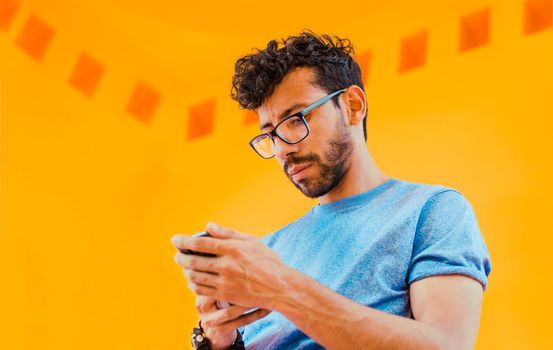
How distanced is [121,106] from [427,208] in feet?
10.1

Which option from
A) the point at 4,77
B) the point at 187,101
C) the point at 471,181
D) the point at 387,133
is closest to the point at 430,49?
the point at 387,133

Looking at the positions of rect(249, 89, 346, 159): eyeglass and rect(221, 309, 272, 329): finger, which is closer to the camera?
rect(221, 309, 272, 329): finger

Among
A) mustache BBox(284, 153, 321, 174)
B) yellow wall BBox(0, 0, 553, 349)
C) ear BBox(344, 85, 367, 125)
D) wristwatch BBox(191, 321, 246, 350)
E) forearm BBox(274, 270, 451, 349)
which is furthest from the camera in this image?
yellow wall BBox(0, 0, 553, 349)

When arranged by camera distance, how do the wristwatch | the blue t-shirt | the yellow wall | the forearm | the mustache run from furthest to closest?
the yellow wall < the mustache < the wristwatch < the blue t-shirt < the forearm

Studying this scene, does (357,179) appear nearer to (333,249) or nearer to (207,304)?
(333,249)

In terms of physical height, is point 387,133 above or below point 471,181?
above

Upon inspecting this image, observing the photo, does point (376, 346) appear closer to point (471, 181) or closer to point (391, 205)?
point (391, 205)

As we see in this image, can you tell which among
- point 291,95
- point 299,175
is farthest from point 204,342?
point 291,95

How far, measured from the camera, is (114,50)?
3.75 meters

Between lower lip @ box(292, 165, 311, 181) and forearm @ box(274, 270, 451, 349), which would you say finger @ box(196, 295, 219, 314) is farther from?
lower lip @ box(292, 165, 311, 181)

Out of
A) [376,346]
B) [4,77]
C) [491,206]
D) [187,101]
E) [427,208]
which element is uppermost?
[4,77]

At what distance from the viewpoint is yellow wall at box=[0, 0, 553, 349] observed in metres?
2.75

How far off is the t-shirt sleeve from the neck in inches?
7.9

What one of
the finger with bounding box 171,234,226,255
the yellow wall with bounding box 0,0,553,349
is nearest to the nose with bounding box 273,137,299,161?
the finger with bounding box 171,234,226,255
